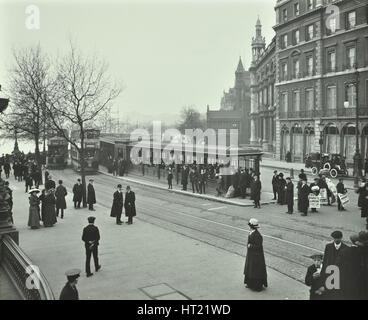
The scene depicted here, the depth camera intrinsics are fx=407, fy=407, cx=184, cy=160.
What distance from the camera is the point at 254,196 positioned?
773 inches

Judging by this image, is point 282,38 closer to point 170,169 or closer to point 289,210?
point 170,169

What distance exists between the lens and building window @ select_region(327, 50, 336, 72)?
132ft

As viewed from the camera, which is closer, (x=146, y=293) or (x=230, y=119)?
(x=146, y=293)

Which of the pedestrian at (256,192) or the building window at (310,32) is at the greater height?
the building window at (310,32)

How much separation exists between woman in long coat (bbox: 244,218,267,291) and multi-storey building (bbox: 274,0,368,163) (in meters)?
26.7

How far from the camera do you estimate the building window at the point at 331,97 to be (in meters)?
40.5

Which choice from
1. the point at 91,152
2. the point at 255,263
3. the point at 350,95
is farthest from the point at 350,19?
the point at 255,263

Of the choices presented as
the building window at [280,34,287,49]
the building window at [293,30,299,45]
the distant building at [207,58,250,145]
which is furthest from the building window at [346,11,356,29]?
the distant building at [207,58,250,145]

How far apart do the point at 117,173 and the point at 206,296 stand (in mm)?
29228

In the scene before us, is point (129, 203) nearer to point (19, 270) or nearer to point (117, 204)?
point (117, 204)

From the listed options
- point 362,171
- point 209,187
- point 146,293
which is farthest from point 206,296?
point 362,171

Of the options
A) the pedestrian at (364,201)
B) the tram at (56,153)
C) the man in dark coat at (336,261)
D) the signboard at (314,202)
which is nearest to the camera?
the man in dark coat at (336,261)

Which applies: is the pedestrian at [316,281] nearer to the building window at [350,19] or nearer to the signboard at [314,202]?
the signboard at [314,202]

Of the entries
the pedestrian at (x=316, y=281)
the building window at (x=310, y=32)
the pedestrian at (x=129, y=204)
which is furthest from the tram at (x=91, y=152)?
the pedestrian at (x=316, y=281)
